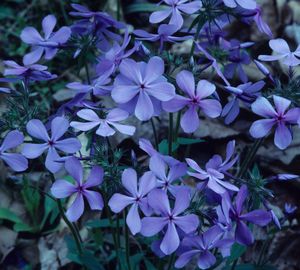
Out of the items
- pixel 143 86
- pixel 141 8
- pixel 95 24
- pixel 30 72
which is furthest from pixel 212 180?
pixel 141 8

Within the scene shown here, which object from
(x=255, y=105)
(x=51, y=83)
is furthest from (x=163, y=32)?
(x=51, y=83)

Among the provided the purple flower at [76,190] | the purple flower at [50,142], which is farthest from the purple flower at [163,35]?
the purple flower at [76,190]

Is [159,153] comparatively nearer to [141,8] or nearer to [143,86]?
[143,86]

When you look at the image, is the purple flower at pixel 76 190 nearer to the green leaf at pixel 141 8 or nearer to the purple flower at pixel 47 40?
the purple flower at pixel 47 40

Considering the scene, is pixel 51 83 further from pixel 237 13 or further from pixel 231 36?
pixel 237 13

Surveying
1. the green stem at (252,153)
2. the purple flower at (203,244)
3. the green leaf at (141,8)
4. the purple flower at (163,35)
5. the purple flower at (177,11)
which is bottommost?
the green leaf at (141,8)
